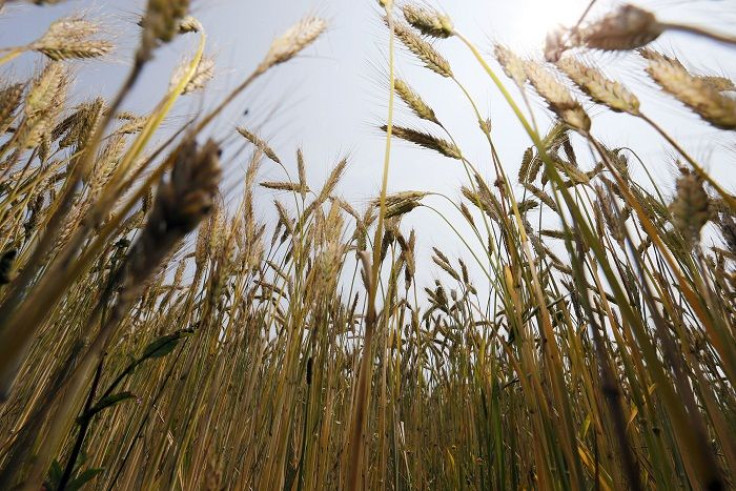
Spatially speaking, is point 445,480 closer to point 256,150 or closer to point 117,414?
point 117,414

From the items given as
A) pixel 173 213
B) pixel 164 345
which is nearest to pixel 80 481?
pixel 164 345

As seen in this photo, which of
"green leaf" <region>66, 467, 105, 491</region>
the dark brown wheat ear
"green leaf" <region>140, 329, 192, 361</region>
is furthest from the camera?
"green leaf" <region>140, 329, 192, 361</region>

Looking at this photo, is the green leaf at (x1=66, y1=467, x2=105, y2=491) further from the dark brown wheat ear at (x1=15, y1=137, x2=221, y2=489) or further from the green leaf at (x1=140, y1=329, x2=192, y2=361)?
the dark brown wheat ear at (x1=15, y1=137, x2=221, y2=489)

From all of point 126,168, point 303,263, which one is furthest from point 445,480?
point 126,168

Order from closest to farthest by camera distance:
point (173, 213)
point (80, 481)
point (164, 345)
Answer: point (173, 213)
point (80, 481)
point (164, 345)

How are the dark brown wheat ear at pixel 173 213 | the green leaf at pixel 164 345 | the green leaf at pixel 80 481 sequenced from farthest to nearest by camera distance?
1. the green leaf at pixel 164 345
2. the green leaf at pixel 80 481
3. the dark brown wheat ear at pixel 173 213

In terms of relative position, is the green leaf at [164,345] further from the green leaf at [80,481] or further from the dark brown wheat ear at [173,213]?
the dark brown wheat ear at [173,213]

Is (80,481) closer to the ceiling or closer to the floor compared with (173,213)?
closer to the floor

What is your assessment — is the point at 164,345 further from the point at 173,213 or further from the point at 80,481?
the point at 173,213

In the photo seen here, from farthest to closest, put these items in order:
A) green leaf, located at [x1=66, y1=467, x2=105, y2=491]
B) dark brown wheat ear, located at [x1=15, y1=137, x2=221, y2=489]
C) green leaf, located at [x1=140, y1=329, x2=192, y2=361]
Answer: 1. green leaf, located at [x1=140, y1=329, x2=192, y2=361]
2. green leaf, located at [x1=66, y1=467, x2=105, y2=491]
3. dark brown wheat ear, located at [x1=15, y1=137, x2=221, y2=489]

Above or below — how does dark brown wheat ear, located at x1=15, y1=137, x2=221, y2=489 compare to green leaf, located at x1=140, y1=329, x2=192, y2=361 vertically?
below

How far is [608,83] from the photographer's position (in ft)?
2.70

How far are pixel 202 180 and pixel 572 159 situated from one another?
1870mm

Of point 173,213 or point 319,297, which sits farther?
point 319,297
